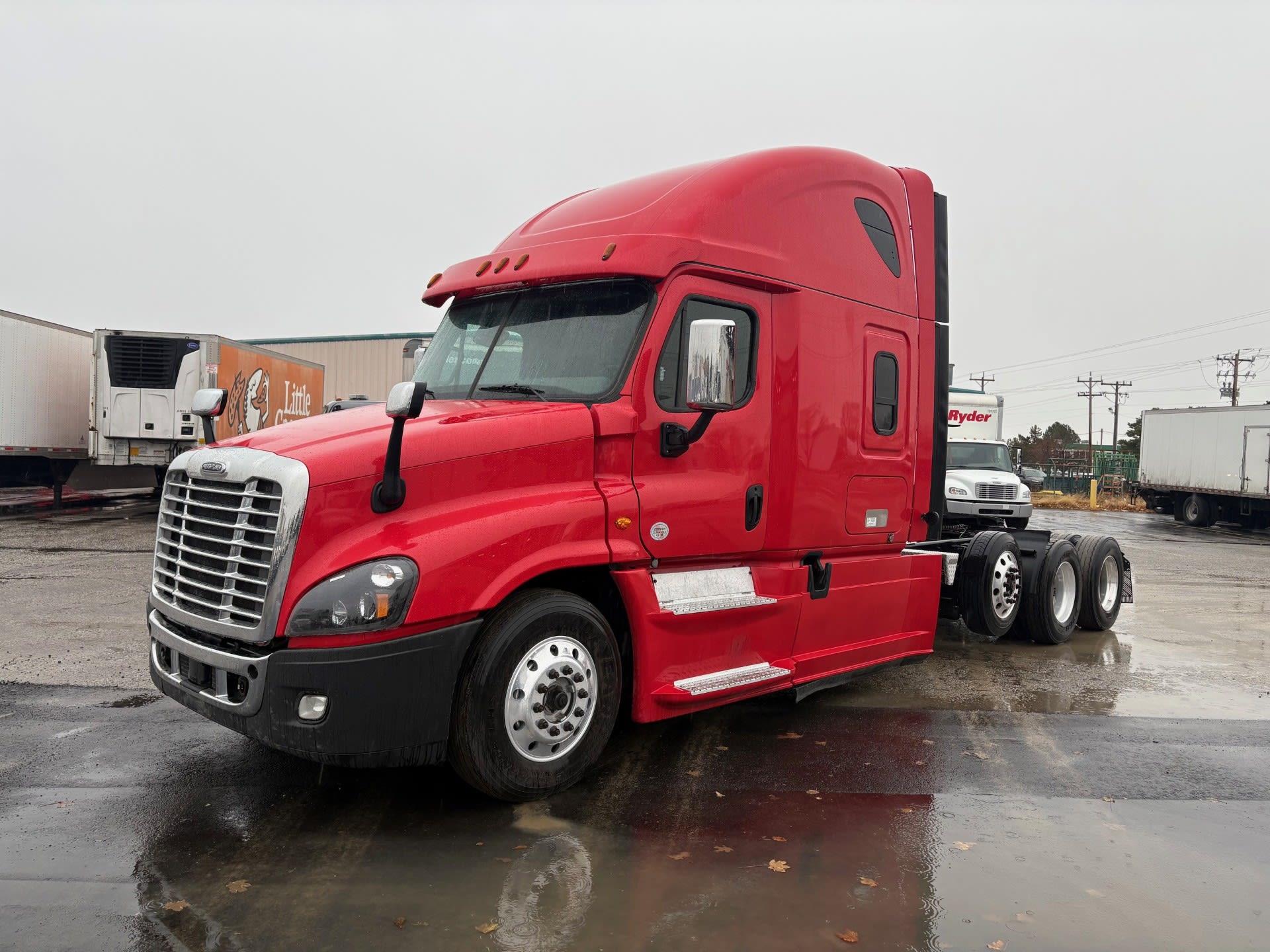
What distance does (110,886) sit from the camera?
3.66 m

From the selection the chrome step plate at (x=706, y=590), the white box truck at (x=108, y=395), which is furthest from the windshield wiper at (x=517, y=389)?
the white box truck at (x=108, y=395)

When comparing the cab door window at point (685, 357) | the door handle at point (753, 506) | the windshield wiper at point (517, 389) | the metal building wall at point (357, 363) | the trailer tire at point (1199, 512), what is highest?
the metal building wall at point (357, 363)

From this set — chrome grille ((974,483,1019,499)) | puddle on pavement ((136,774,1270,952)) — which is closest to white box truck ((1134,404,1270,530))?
chrome grille ((974,483,1019,499))

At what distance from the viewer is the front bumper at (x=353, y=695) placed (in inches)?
157

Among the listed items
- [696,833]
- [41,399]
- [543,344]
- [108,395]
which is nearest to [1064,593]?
[696,833]

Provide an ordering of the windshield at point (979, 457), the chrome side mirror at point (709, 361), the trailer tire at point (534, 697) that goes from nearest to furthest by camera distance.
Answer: the trailer tire at point (534, 697), the chrome side mirror at point (709, 361), the windshield at point (979, 457)

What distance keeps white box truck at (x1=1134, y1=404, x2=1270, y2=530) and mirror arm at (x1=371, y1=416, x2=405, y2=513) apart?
94.6 ft

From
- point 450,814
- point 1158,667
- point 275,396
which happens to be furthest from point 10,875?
point 275,396

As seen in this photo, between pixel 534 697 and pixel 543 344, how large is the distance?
1.86 metres

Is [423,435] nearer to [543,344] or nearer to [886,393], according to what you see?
[543,344]

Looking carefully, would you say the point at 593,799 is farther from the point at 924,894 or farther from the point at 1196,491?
the point at 1196,491

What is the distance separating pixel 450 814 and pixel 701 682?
142 cm

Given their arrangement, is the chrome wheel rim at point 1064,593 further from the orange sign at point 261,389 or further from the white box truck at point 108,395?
the white box truck at point 108,395

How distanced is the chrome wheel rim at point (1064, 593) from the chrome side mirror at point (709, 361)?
5490 millimetres
